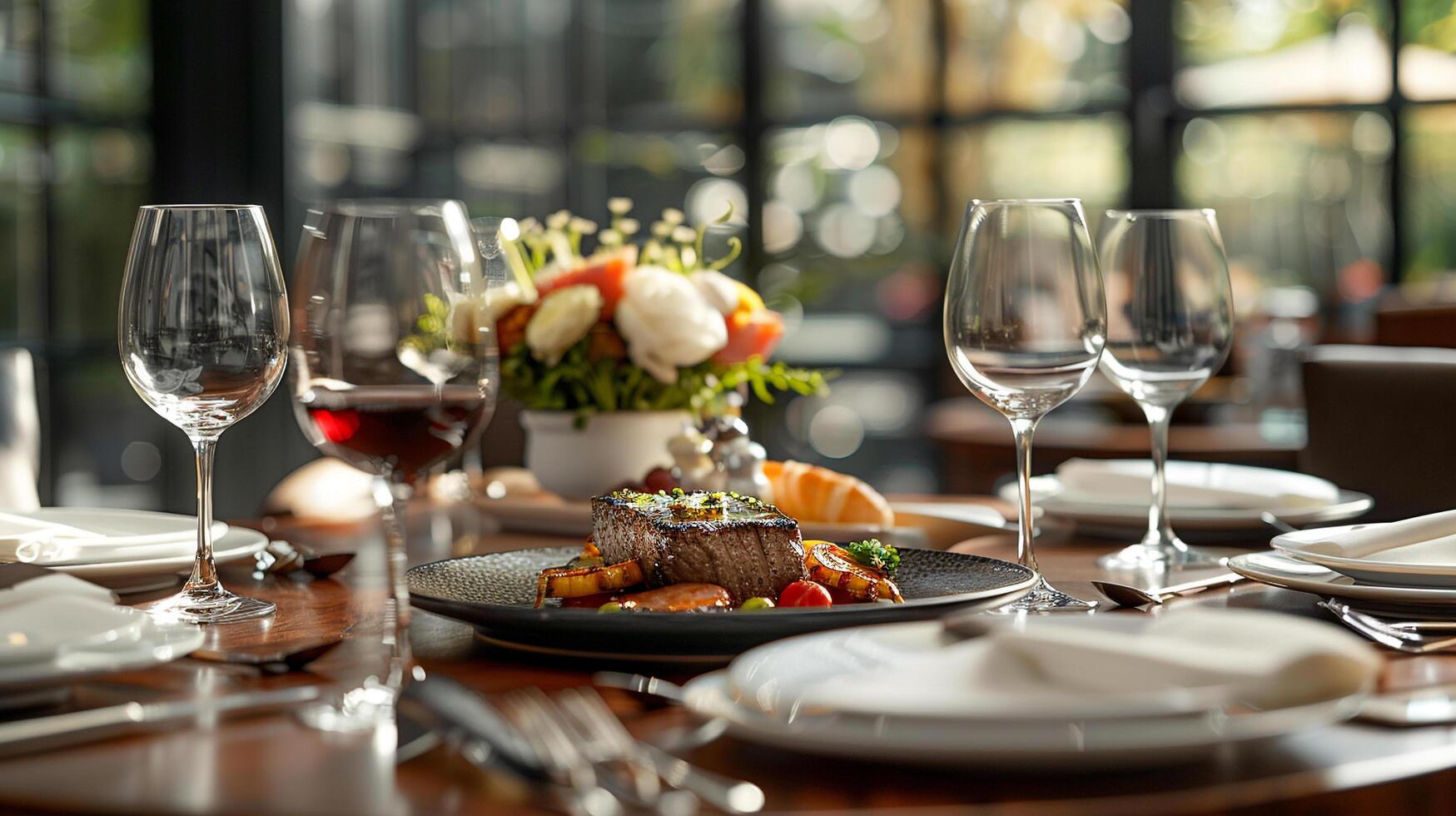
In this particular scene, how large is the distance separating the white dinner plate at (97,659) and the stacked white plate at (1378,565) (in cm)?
77

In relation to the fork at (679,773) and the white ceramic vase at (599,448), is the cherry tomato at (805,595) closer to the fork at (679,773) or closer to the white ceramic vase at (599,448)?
the fork at (679,773)

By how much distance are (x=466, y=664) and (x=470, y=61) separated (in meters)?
5.15

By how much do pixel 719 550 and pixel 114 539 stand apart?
0.55 meters

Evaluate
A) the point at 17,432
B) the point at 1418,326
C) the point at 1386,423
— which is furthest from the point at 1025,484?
the point at 1418,326

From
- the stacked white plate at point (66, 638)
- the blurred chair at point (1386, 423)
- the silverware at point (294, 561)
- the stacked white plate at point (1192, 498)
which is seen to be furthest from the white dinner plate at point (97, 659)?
the blurred chair at point (1386, 423)

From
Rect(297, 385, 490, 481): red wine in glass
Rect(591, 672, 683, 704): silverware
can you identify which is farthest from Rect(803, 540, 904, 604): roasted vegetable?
Rect(297, 385, 490, 481): red wine in glass

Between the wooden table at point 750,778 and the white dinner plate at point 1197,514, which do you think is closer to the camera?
the wooden table at point 750,778

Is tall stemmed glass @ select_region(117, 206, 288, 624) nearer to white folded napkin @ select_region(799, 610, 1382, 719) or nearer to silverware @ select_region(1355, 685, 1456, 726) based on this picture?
white folded napkin @ select_region(799, 610, 1382, 719)

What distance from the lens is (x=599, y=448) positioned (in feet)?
5.86

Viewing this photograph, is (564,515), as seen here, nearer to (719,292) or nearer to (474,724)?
(719,292)

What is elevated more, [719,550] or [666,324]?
[666,324]

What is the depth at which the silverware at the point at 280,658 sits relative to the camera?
893 mm

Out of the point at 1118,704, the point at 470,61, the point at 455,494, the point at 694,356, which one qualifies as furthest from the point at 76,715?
the point at 470,61

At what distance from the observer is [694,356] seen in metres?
1.73
